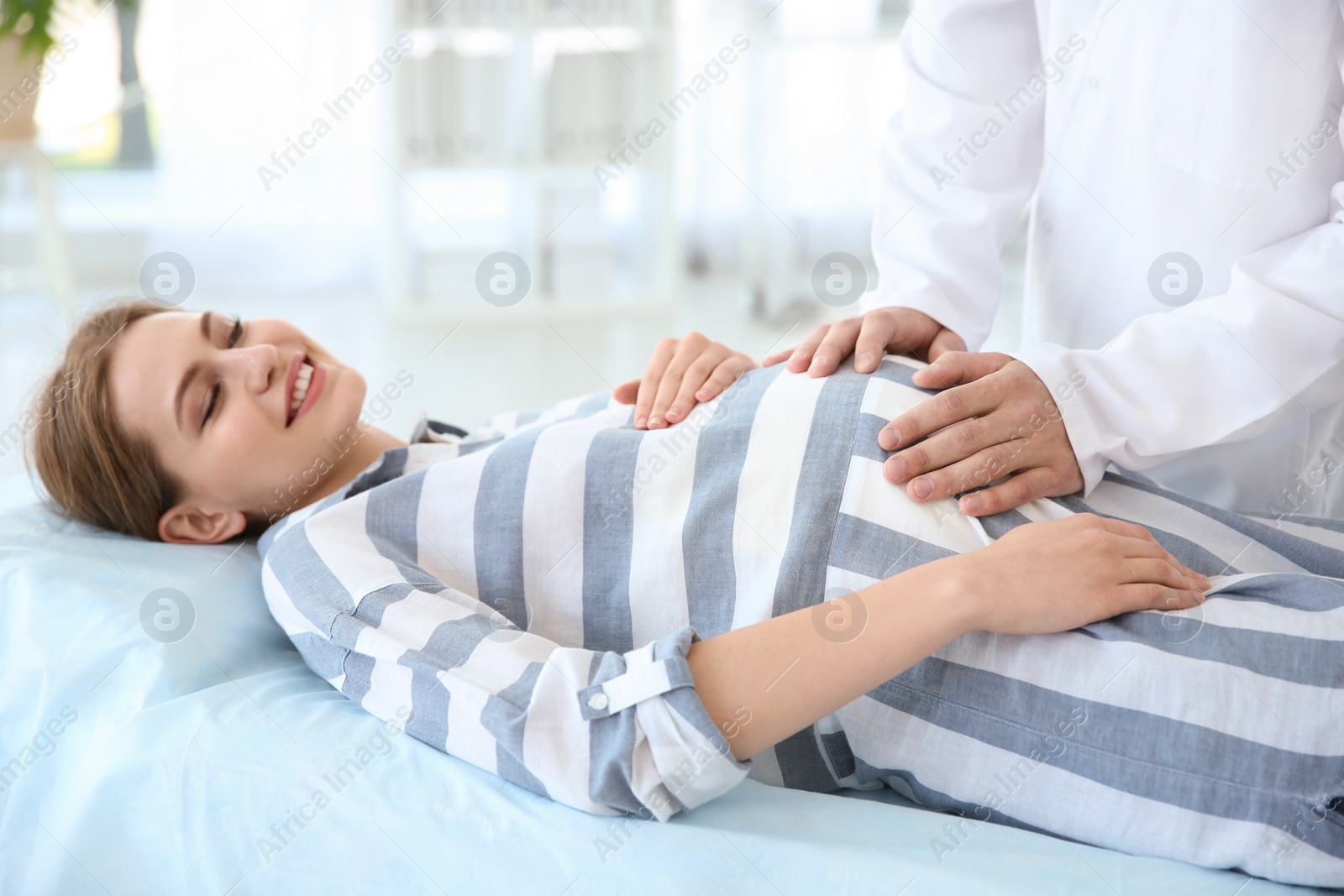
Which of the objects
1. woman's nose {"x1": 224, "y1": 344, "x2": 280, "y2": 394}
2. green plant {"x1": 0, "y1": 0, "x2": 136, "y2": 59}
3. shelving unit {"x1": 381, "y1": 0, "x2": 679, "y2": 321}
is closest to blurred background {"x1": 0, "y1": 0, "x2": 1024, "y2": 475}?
shelving unit {"x1": 381, "y1": 0, "x2": 679, "y2": 321}

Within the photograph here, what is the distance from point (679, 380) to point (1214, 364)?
57 centimetres

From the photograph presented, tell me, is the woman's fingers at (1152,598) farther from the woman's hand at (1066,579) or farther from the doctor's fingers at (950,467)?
the doctor's fingers at (950,467)

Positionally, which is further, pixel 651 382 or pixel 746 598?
pixel 651 382

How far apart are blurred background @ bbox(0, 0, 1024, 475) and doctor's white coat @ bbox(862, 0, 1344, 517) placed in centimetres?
199

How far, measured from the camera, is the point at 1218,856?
0.84 metres

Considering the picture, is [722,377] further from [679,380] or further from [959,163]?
[959,163]

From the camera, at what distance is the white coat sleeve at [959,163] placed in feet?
4.29

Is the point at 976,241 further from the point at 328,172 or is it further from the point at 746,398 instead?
the point at 328,172

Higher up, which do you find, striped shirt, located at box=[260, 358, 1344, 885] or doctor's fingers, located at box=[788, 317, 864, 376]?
doctor's fingers, located at box=[788, 317, 864, 376]

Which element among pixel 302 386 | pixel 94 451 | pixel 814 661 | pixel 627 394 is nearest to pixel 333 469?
pixel 302 386

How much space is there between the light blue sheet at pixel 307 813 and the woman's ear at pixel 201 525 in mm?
162

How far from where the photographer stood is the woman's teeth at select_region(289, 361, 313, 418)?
1324mm

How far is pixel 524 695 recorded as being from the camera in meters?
0.89

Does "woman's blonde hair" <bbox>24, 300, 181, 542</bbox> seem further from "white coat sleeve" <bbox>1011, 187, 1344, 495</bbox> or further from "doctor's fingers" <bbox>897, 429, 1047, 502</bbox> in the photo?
"white coat sleeve" <bbox>1011, 187, 1344, 495</bbox>
